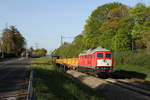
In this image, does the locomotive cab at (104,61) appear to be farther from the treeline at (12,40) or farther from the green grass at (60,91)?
the treeline at (12,40)

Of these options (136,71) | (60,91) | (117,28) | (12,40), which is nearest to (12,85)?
(60,91)

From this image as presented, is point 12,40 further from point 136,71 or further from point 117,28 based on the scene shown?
point 136,71

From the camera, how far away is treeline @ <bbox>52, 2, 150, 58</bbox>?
46841 mm

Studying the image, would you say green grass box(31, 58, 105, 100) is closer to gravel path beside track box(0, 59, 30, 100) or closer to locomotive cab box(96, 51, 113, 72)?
gravel path beside track box(0, 59, 30, 100)

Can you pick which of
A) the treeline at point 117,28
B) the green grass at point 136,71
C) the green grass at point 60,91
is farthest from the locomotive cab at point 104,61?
the treeline at point 117,28

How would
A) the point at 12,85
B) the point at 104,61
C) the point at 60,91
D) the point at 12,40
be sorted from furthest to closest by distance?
1. the point at 12,40
2. the point at 104,61
3. the point at 12,85
4. the point at 60,91

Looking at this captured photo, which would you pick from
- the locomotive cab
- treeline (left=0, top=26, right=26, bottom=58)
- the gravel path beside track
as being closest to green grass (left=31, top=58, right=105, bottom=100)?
the gravel path beside track

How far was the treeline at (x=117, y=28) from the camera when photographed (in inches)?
1844

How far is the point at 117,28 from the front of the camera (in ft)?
173

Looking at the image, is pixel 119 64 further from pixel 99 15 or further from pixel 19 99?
pixel 19 99

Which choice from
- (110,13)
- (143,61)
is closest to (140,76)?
(143,61)

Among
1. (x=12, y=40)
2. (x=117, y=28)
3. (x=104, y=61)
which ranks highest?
(x=12, y=40)

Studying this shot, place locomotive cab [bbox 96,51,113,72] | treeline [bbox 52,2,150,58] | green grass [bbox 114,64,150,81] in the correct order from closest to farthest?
locomotive cab [bbox 96,51,113,72] → green grass [bbox 114,64,150,81] → treeline [bbox 52,2,150,58]

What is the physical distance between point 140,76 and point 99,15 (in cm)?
3581
